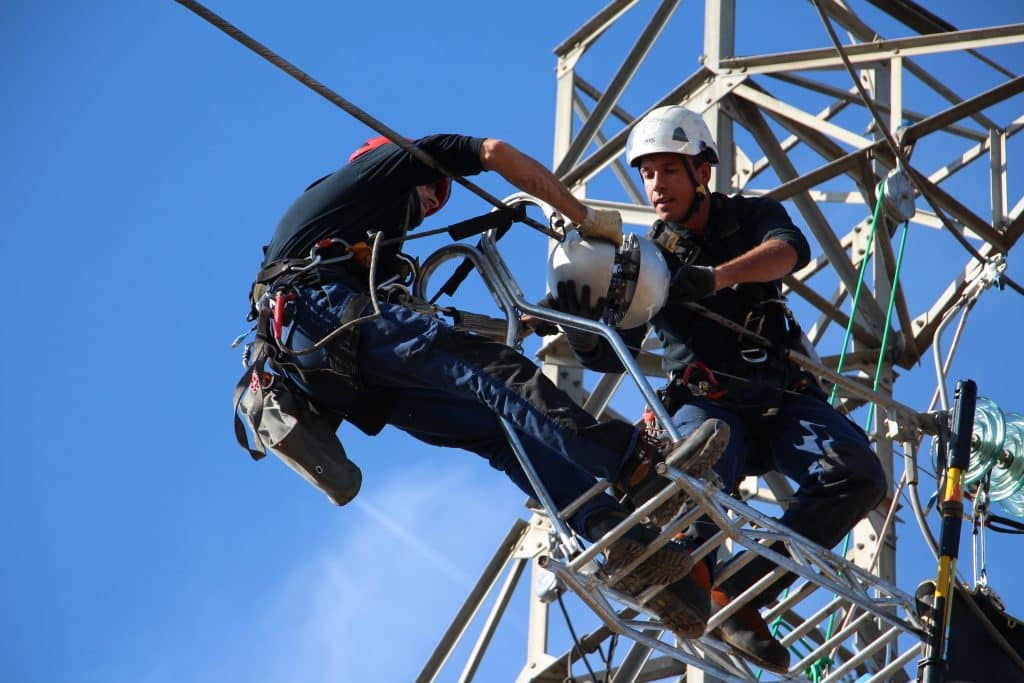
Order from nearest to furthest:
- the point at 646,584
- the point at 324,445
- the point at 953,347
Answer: the point at 646,584
the point at 324,445
the point at 953,347

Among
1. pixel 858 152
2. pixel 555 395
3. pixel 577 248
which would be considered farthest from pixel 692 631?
pixel 858 152

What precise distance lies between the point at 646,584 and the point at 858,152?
3.70 meters

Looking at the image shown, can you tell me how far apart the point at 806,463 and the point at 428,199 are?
1862 mm

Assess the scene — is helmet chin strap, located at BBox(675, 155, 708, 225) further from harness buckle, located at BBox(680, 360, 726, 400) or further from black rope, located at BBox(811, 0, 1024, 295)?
black rope, located at BBox(811, 0, 1024, 295)

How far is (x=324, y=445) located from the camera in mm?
6855

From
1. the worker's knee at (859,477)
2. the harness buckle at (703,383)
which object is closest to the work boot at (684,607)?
the worker's knee at (859,477)

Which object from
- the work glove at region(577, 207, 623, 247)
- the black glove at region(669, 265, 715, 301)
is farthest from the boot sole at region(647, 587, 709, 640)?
the work glove at region(577, 207, 623, 247)

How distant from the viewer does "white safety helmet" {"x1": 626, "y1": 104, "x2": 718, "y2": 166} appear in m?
7.78

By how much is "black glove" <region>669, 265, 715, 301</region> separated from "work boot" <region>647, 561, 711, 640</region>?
1.17 meters

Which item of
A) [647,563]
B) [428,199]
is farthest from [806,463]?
[428,199]

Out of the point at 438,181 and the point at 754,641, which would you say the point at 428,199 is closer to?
the point at 438,181

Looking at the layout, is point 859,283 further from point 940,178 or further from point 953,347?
point 940,178

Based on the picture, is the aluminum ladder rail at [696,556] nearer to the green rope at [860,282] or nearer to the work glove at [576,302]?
the work glove at [576,302]

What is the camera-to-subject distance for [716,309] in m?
7.62
